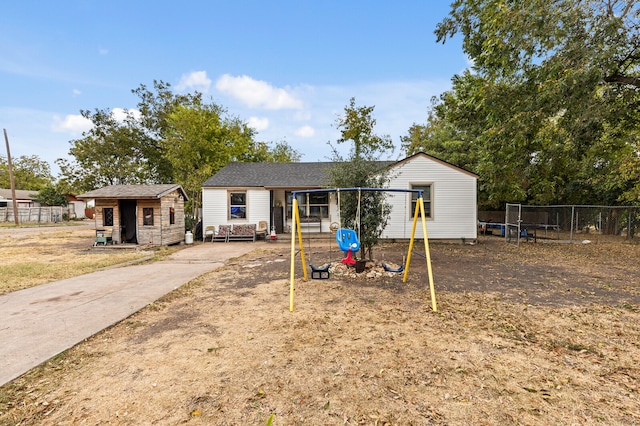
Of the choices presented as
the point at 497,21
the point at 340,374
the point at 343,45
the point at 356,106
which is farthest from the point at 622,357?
the point at 356,106

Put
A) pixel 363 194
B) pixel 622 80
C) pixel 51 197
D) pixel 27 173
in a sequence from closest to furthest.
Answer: pixel 363 194 < pixel 622 80 < pixel 51 197 < pixel 27 173

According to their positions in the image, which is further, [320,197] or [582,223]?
[582,223]

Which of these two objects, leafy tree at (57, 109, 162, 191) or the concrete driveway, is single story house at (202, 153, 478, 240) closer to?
the concrete driveway

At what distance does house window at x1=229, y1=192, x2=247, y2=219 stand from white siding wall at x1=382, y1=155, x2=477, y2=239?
26.3 feet

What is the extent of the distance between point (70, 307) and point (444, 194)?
44.7ft

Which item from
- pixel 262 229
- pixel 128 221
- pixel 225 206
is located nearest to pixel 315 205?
pixel 262 229

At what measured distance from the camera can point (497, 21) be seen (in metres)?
8.26

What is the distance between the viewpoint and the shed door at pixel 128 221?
1372cm

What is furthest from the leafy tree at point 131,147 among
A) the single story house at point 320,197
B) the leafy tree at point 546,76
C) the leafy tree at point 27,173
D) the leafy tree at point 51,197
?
the leafy tree at point 27,173

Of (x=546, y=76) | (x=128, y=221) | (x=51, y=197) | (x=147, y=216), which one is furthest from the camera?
(x=51, y=197)

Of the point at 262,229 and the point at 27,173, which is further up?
the point at 27,173

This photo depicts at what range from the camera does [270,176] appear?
16.9 meters

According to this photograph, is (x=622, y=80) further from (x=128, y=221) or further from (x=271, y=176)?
(x=128, y=221)

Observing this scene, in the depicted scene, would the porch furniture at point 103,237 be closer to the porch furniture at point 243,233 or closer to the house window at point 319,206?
the porch furniture at point 243,233
